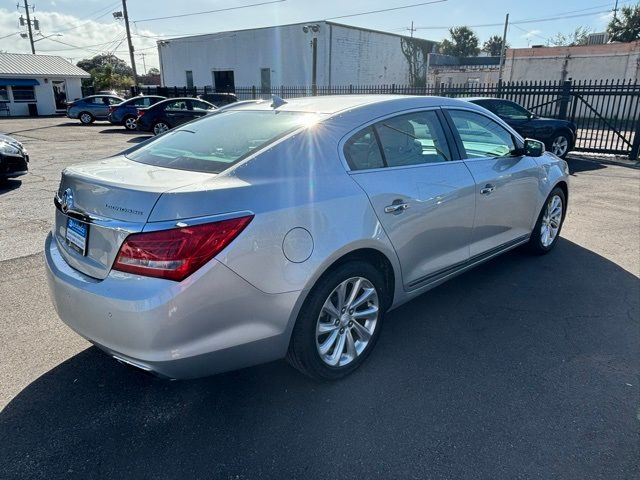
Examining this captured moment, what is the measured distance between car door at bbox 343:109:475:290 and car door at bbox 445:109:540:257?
0.17 metres

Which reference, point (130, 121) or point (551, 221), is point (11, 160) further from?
point (130, 121)

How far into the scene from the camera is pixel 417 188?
3143 mm

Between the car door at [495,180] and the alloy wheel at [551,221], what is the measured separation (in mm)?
456

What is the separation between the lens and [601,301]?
4.09m

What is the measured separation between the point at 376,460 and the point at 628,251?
4.57 m

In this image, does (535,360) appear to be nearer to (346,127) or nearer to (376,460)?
(376,460)

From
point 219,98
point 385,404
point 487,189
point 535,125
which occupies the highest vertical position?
point 219,98

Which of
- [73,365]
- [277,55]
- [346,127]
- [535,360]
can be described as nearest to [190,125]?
[346,127]

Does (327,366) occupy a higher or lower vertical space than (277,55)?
lower

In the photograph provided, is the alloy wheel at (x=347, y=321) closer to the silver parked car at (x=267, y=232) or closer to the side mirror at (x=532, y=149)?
the silver parked car at (x=267, y=232)

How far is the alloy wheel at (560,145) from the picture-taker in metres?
12.3

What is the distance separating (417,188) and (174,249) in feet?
5.66

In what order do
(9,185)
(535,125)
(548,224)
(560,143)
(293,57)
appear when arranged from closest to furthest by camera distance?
(548,224) → (9,185) → (535,125) → (560,143) → (293,57)

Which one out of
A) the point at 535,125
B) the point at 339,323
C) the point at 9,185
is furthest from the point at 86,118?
the point at 339,323
